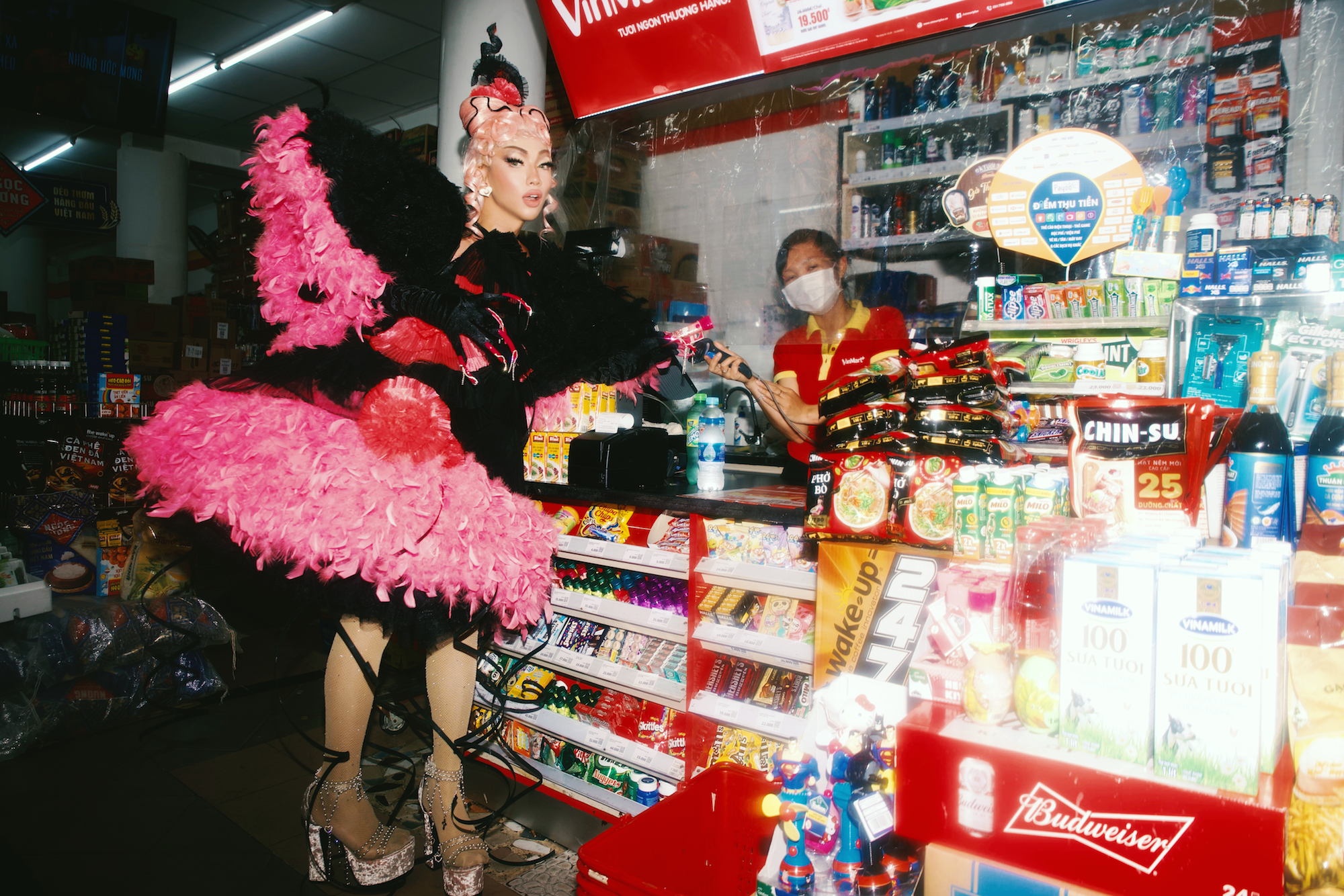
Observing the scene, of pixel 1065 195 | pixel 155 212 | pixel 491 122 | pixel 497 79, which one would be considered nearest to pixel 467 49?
pixel 497 79

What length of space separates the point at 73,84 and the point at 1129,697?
19.5ft

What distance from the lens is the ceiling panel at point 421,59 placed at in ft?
18.9

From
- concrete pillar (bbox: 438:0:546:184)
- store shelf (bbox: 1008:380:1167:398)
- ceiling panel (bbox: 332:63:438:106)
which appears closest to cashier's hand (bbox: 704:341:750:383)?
store shelf (bbox: 1008:380:1167:398)

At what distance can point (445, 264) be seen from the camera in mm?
2021

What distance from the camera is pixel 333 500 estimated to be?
5.71 feet

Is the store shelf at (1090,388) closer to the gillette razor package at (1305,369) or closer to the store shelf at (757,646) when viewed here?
the gillette razor package at (1305,369)

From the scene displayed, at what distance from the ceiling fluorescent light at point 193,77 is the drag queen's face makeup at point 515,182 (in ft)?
18.9

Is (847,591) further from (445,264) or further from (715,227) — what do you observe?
(715,227)

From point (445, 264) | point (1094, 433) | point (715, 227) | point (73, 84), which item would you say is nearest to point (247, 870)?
point (445, 264)

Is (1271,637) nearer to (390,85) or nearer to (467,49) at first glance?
(467,49)

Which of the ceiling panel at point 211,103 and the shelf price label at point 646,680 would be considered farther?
the ceiling panel at point 211,103

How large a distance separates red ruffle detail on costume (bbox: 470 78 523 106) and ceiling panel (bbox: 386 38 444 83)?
406 cm

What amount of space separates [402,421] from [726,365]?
3.45 feet

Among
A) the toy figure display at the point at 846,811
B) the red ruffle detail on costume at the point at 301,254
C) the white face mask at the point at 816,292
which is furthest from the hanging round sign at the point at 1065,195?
the red ruffle detail on costume at the point at 301,254
